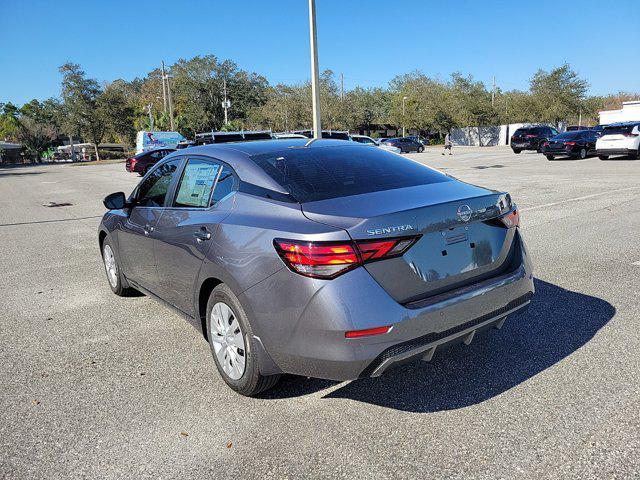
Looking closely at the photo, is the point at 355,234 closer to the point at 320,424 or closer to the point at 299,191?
the point at 299,191

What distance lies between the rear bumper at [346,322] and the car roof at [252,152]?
0.70 m

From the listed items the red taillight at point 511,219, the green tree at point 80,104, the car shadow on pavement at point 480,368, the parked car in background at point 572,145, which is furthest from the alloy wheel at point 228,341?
the green tree at point 80,104

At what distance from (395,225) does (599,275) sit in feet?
12.5

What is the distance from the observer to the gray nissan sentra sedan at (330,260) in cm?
261

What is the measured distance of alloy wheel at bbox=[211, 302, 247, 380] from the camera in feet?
10.3

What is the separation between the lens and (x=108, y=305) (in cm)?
520

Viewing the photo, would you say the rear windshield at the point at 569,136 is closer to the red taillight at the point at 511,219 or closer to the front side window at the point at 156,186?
the red taillight at the point at 511,219

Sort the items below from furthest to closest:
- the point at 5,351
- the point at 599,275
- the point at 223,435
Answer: the point at 599,275 → the point at 5,351 → the point at 223,435

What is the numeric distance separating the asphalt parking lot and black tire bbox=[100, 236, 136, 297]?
0.21 meters

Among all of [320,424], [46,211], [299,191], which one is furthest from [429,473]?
[46,211]

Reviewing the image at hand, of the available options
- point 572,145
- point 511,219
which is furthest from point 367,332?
point 572,145

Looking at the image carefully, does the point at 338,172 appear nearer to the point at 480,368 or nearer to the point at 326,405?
the point at 326,405

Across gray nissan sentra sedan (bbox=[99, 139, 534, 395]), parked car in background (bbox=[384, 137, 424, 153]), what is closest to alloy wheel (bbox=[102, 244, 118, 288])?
gray nissan sentra sedan (bbox=[99, 139, 534, 395])

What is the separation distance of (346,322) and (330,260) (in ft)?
1.05
